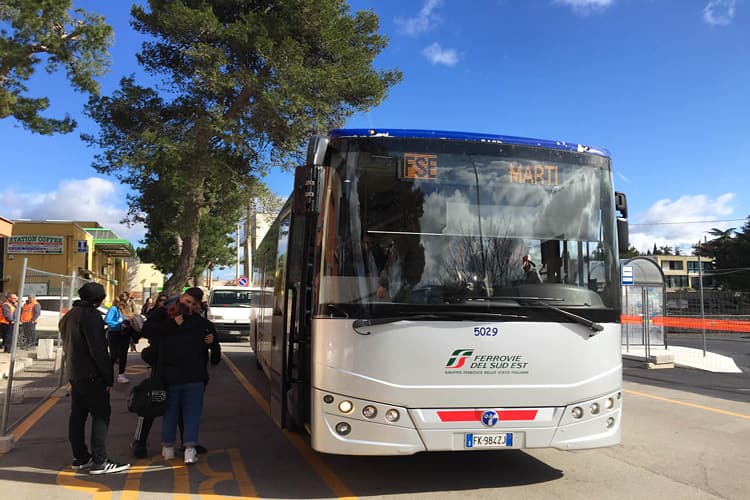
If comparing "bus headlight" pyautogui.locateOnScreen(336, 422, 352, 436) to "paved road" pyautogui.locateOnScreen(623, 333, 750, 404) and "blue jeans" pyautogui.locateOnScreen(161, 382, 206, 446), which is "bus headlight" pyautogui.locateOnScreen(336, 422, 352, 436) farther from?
"paved road" pyautogui.locateOnScreen(623, 333, 750, 404)

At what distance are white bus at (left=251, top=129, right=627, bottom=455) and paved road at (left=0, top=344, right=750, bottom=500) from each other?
1.82ft

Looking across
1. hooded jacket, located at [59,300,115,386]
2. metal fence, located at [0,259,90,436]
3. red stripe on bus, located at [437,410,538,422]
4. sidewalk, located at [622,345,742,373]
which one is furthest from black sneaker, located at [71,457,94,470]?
sidewalk, located at [622,345,742,373]

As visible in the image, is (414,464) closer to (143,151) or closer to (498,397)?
(498,397)

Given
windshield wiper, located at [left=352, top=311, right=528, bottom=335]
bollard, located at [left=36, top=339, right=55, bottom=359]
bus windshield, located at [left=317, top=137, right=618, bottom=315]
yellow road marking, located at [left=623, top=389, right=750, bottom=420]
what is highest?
bus windshield, located at [left=317, top=137, right=618, bottom=315]

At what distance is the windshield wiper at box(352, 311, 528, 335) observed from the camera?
458 centimetres

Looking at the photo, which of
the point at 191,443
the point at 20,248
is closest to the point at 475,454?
Answer: the point at 191,443

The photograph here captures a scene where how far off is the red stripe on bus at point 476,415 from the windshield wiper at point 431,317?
0.73 meters

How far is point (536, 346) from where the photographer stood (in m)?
4.81

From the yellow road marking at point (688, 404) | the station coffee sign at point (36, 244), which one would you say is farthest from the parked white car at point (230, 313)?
the station coffee sign at point (36, 244)

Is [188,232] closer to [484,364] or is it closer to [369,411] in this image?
[369,411]

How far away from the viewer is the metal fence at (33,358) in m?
7.89

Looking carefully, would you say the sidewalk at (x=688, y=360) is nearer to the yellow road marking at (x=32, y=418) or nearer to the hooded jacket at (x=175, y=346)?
the hooded jacket at (x=175, y=346)

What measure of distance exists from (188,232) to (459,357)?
67.0ft

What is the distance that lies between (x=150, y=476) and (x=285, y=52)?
17130 millimetres
